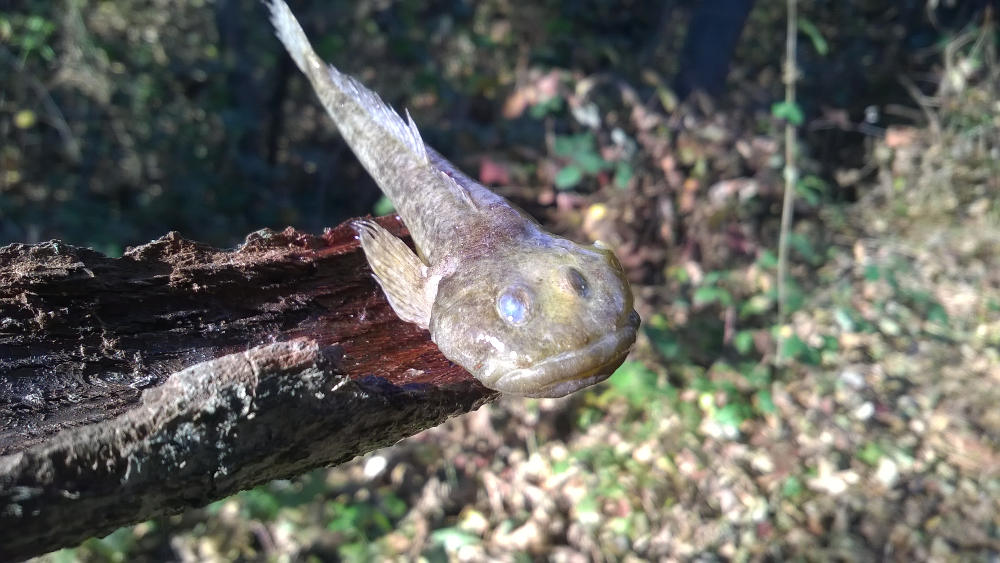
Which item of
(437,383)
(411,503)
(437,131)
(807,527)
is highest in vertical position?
(437,131)

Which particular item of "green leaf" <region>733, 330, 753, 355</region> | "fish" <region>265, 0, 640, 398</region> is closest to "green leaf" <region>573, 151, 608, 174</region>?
"green leaf" <region>733, 330, 753, 355</region>

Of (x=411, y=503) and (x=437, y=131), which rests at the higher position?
(x=437, y=131)

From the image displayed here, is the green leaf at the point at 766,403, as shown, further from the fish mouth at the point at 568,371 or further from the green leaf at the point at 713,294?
the fish mouth at the point at 568,371

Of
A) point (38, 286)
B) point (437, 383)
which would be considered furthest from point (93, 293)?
point (437, 383)

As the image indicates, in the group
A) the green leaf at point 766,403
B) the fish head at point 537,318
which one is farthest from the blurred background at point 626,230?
the fish head at point 537,318

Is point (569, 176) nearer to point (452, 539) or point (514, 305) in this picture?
point (452, 539)

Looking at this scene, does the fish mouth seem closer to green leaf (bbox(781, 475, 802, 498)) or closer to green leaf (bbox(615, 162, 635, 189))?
green leaf (bbox(781, 475, 802, 498))

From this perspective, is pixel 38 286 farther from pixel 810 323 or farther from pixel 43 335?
pixel 810 323
